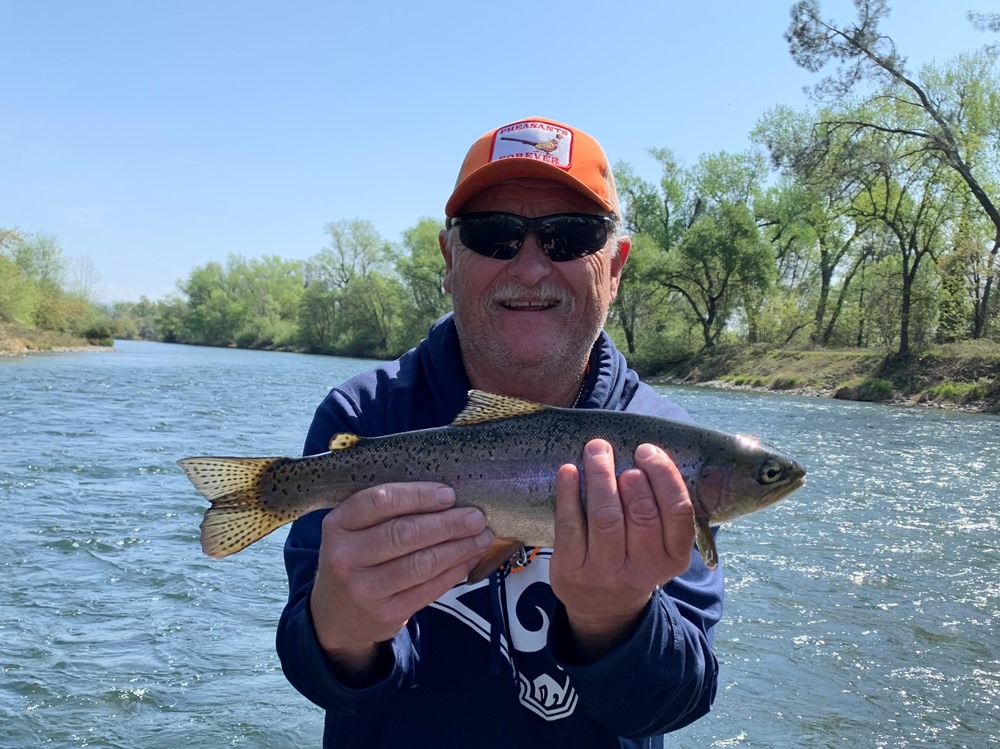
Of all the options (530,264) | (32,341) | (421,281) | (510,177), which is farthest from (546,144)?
(421,281)

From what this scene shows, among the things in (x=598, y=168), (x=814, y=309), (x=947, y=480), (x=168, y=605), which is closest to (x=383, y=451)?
(x=598, y=168)

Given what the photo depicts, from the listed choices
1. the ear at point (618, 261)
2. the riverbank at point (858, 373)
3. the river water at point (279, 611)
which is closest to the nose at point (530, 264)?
the ear at point (618, 261)

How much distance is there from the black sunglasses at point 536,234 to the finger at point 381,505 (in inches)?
43.0

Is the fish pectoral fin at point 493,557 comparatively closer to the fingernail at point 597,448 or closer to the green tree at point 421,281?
the fingernail at point 597,448

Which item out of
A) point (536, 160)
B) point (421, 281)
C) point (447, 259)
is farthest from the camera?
point (421, 281)

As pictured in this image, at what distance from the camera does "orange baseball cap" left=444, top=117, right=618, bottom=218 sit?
2.97 metres

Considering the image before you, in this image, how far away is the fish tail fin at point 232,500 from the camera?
2.66 m

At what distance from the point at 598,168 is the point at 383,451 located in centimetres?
137

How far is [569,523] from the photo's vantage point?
2.24 m

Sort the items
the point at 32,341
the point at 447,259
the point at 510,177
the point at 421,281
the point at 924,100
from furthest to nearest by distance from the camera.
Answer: the point at 421,281, the point at 32,341, the point at 924,100, the point at 447,259, the point at 510,177

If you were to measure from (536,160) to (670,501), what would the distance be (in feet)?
4.63

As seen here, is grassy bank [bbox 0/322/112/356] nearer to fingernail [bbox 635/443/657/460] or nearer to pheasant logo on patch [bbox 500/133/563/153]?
pheasant logo on patch [bbox 500/133/563/153]

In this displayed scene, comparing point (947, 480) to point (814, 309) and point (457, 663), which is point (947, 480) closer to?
point (457, 663)

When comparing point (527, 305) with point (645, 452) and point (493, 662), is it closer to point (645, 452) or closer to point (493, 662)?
point (645, 452)
